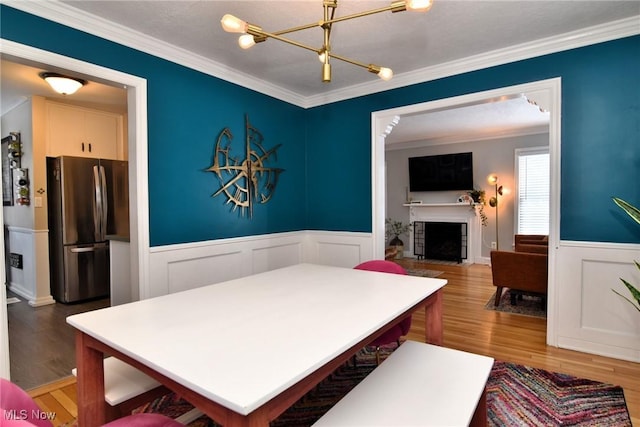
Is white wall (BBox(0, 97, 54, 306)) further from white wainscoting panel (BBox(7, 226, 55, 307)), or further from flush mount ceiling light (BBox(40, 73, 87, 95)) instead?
flush mount ceiling light (BBox(40, 73, 87, 95))

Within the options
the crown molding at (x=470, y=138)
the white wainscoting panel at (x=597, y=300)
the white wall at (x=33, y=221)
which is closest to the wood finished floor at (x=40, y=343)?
the white wall at (x=33, y=221)

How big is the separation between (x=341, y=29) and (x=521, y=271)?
10.1ft

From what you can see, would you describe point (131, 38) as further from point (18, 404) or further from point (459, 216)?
point (459, 216)

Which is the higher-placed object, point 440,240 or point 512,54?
point 512,54

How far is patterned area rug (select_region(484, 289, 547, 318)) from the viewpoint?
368cm

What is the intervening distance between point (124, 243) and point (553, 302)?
376cm

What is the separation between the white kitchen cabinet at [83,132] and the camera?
421 cm

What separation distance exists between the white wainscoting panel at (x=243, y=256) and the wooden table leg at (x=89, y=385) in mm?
1344

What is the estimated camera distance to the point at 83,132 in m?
4.46

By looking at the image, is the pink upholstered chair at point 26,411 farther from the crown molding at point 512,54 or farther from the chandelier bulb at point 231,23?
the crown molding at point 512,54

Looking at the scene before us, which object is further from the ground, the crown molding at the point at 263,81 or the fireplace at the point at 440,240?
the crown molding at the point at 263,81

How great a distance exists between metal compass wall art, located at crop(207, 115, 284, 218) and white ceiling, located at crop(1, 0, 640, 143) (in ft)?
2.14

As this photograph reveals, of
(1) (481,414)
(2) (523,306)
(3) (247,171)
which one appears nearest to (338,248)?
(3) (247,171)

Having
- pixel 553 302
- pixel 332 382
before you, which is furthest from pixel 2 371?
pixel 553 302
